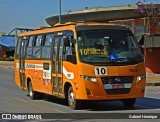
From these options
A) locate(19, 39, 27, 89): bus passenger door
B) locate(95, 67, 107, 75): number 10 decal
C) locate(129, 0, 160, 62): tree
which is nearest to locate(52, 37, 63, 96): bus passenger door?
locate(95, 67, 107, 75): number 10 decal

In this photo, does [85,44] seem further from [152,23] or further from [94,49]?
[152,23]

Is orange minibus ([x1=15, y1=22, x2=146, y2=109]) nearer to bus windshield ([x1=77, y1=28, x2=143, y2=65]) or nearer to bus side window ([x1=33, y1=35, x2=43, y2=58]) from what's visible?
bus windshield ([x1=77, y1=28, x2=143, y2=65])

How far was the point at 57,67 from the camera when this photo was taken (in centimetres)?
1543

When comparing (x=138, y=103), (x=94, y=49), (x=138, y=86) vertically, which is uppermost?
(x=94, y=49)

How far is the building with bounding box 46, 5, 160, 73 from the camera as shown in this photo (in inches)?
1330

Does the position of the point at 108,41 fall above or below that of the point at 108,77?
above

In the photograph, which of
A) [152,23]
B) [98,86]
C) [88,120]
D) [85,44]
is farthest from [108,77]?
[152,23]

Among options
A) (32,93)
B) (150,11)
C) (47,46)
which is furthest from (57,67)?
(150,11)

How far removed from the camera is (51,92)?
16109mm

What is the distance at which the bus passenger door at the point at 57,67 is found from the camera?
598 inches

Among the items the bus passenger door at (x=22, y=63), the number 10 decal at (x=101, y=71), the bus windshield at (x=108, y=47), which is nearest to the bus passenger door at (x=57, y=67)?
the bus windshield at (x=108, y=47)

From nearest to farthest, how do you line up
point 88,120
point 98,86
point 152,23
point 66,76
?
point 88,120, point 98,86, point 66,76, point 152,23

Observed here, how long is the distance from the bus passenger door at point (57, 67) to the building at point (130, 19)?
35.0 ft

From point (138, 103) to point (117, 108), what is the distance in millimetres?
1851
